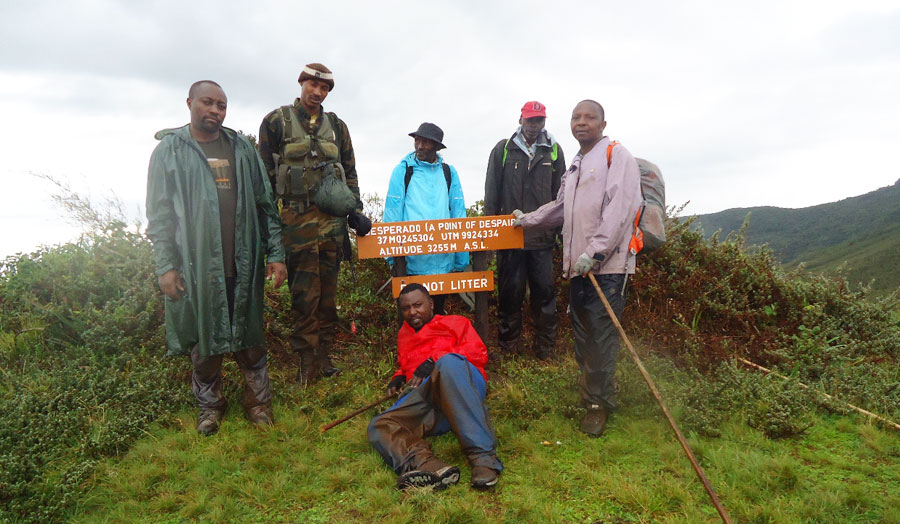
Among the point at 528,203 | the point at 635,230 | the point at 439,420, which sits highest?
the point at 528,203

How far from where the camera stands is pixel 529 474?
3500 mm

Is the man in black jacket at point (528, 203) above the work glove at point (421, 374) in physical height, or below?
above

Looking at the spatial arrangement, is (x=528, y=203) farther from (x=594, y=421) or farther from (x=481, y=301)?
(x=594, y=421)

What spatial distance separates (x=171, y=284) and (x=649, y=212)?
3.62 meters

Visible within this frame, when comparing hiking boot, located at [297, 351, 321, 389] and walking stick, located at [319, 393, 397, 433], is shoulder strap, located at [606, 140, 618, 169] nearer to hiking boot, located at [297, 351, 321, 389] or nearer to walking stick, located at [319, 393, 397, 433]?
walking stick, located at [319, 393, 397, 433]

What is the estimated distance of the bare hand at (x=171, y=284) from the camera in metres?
3.61

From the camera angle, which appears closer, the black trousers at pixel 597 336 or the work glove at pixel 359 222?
the black trousers at pixel 597 336

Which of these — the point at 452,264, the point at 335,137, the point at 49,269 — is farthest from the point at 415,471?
the point at 49,269

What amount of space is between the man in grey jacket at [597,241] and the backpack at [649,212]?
0.20 ft

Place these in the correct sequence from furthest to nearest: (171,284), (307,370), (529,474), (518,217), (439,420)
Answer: (518,217)
(307,370)
(439,420)
(171,284)
(529,474)

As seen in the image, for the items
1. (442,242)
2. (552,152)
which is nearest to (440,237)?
(442,242)

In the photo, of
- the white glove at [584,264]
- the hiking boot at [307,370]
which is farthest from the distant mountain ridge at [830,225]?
the hiking boot at [307,370]

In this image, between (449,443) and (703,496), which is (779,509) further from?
(449,443)

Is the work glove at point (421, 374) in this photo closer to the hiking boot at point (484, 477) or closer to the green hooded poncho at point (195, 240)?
the hiking boot at point (484, 477)
